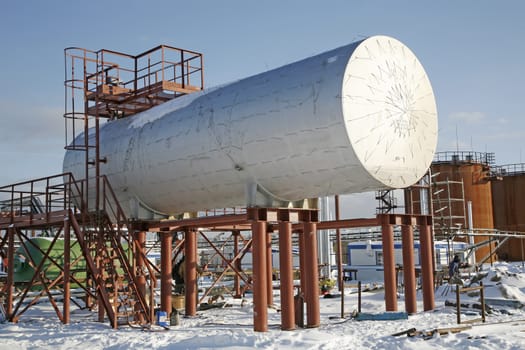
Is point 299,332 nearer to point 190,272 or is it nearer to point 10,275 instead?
point 190,272

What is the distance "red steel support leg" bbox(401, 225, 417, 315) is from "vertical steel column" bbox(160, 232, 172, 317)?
826 cm

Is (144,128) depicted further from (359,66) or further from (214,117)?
(359,66)

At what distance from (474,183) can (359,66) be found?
128ft

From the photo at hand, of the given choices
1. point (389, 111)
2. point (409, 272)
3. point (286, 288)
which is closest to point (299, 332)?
point (286, 288)

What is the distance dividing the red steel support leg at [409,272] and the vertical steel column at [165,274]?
8.26 metres

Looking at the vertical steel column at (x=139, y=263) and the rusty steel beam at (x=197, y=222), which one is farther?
the vertical steel column at (x=139, y=263)

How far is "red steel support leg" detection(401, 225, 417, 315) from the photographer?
21.3 m

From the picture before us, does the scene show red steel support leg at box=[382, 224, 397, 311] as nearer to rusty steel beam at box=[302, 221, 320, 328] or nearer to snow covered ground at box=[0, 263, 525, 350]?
snow covered ground at box=[0, 263, 525, 350]

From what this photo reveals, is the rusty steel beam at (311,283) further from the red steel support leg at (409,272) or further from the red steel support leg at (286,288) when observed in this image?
the red steel support leg at (409,272)

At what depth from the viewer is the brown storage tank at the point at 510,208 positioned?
58.8 meters

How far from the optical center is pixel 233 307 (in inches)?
1021

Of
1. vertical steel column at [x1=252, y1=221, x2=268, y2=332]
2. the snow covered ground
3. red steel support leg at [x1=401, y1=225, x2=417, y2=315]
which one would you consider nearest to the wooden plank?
the snow covered ground

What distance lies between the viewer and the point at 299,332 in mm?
16422

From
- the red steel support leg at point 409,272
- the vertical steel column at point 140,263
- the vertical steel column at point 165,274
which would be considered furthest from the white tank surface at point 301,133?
the red steel support leg at point 409,272
